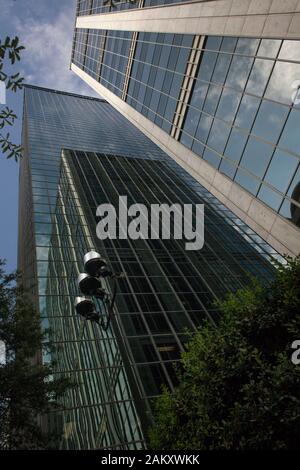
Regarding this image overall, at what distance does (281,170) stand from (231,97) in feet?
18.1

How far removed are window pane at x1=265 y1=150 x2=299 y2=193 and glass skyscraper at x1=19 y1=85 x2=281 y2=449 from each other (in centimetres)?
393

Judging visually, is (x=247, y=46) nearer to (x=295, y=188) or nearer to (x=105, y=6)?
(x=295, y=188)

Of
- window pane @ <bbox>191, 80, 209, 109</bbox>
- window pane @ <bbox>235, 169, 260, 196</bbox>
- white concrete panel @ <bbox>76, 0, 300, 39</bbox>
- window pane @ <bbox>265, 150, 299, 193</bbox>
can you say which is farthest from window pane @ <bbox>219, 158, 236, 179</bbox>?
white concrete panel @ <bbox>76, 0, 300, 39</bbox>

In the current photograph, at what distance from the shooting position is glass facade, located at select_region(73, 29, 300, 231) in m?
13.9

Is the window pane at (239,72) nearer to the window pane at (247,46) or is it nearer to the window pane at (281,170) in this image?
the window pane at (247,46)

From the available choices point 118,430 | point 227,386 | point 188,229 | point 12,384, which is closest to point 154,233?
point 188,229

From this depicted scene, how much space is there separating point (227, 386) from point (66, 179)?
113 feet

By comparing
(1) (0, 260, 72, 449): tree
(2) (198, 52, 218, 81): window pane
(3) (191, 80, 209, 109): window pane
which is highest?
(2) (198, 52, 218, 81): window pane

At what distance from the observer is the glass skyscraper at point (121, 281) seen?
17969mm

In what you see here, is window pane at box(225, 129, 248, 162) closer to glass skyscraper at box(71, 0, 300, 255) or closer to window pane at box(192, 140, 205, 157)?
glass skyscraper at box(71, 0, 300, 255)

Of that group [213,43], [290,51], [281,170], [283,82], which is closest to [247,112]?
[283,82]

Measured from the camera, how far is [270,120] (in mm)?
14867
